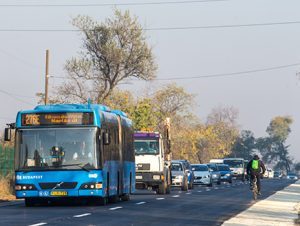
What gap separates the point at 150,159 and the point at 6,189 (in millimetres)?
6347

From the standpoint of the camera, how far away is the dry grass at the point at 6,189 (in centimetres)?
3847

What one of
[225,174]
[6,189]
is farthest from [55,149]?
[225,174]

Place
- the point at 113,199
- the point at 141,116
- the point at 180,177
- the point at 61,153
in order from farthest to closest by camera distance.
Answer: the point at 141,116, the point at 180,177, the point at 113,199, the point at 61,153

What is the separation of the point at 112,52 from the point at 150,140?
34.3 m

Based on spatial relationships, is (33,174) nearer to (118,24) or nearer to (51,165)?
(51,165)

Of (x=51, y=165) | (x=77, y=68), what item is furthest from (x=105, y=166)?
(x=77, y=68)

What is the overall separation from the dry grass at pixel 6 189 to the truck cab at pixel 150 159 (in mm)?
5593

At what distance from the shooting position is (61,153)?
29156mm

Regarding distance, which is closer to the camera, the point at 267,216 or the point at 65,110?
the point at 267,216

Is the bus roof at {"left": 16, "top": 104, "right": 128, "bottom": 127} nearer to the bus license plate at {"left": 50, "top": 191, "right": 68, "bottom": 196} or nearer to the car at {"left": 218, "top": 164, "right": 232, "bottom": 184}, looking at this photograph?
the bus license plate at {"left": 50, "top": 191, "right": 68, "bottom": 196}

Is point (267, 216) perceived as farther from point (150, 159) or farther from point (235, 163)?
point (235, 163)

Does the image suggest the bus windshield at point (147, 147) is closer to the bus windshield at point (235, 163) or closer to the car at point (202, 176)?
the car at point (202, 176)

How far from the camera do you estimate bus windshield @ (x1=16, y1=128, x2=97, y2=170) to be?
29125 millimetres

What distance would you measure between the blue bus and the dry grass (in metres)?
8.57
